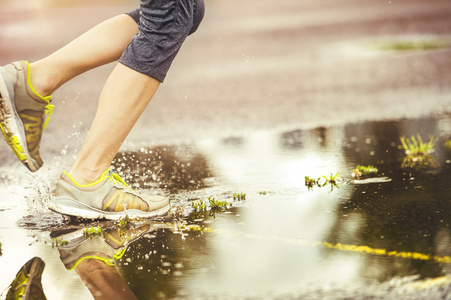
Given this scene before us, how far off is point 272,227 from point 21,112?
4.64ft

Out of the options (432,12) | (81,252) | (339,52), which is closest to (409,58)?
(339,52)

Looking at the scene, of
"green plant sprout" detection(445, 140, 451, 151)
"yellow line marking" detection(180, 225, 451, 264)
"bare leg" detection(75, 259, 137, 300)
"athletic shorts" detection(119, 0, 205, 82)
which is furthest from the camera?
"green plant sprout" detection(445, 140, 451, 151)

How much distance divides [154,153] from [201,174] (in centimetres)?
82

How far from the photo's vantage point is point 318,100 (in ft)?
23.9

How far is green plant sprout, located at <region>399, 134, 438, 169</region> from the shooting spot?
4523 millimetres

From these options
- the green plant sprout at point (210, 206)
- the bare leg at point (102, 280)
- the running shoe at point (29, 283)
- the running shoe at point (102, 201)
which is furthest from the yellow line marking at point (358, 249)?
the running shoe at point (29, 283)

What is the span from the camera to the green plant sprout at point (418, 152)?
4523 millimetres

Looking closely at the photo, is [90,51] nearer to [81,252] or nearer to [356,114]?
[81,252]

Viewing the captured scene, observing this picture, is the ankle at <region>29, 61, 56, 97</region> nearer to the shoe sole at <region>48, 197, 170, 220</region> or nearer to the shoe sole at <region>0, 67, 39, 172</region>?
the shoe sole at <region>0, 67, 39, 172</region>

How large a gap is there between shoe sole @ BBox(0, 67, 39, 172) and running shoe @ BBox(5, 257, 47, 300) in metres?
0.91

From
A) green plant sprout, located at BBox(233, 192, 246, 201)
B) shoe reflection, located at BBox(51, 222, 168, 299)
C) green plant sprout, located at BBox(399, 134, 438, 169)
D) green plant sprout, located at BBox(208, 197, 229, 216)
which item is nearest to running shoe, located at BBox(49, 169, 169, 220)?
shoe reflection, located at BBox(51, 222, 168, 299)

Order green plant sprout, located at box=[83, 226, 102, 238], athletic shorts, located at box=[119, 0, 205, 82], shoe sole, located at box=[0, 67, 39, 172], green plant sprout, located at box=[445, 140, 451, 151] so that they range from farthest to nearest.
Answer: green plant sprout, located at box=[445, 140, 451, 151]
shoe sole, located at box=[0, 67, 39, 172]
athletic shorts, located at box=[119, 0, 205, 82]
green plant sprout, located at box=[83, 226, 102, 238]

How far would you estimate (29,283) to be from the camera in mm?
2695

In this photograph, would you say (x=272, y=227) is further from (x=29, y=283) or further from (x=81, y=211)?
(x=29, y=283)
